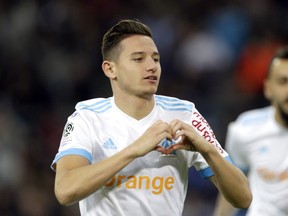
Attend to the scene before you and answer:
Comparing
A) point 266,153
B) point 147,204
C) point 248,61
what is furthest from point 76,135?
point 248,61

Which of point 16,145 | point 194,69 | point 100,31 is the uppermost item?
point 100,31

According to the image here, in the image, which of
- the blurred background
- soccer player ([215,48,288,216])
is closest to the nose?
soccer player ([215,48,288,216])

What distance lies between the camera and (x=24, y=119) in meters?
10.8

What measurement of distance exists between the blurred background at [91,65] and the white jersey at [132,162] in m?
5.12

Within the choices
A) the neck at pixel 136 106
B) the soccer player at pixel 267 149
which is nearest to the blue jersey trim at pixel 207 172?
the neck at pixel 136 106

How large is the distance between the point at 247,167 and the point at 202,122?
90.2 inches

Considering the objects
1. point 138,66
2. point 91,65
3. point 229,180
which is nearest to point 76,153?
point 138,66

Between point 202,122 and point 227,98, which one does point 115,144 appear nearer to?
point 202,122

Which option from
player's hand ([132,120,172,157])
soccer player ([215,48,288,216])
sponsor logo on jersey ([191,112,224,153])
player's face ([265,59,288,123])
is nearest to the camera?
player's hand ([132,120,172,157])

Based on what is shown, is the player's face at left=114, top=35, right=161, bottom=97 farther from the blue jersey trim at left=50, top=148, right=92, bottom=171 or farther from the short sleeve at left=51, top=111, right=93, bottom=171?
the blue jersey trim at left=50, top=148, right=92, bottom=171

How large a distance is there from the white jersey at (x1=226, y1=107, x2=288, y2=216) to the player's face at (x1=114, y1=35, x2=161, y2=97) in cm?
212

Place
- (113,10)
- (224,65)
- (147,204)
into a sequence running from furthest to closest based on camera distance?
(113,10), (224,65), (147,204)

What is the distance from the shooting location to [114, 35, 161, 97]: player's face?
4566 millimetres

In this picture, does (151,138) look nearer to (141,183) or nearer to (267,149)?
(141,183)
